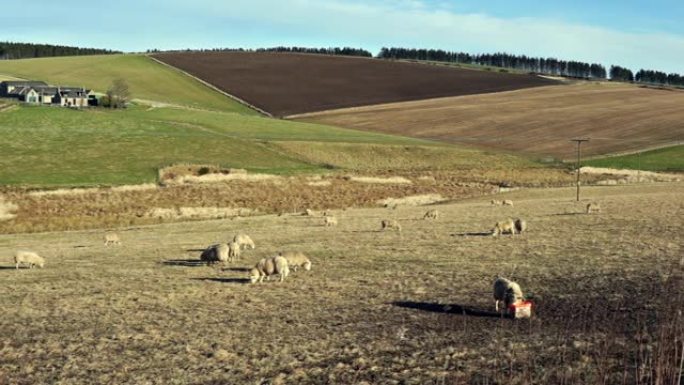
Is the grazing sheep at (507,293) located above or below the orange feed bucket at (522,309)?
above

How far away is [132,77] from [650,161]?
119960 millimetres

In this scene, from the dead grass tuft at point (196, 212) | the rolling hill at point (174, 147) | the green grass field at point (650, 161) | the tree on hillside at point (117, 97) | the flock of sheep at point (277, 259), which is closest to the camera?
the flock of sheep at point (277, 259)

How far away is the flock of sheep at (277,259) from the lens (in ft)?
63.0

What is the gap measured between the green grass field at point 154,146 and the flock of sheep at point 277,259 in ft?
99.0

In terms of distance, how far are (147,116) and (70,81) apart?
59.9 metres

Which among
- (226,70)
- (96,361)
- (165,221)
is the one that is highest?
(226,70)

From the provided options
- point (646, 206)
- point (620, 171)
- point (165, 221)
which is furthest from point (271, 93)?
point (646, 206)

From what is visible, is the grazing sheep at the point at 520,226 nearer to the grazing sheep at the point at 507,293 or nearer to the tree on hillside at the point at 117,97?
the grazing sheep at the point at 507,293

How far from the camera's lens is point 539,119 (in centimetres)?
11962

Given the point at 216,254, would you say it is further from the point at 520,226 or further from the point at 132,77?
the point at 132,77

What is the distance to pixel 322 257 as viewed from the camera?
29625 mm

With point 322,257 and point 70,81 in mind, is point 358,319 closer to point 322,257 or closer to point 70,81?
point 322,257

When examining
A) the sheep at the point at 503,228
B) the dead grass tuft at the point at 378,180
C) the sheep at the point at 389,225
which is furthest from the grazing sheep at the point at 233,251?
the dead grass tuft at the point at 378,180

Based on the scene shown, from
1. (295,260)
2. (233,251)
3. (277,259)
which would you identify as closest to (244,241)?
(233,251)
